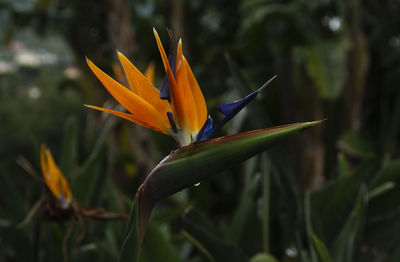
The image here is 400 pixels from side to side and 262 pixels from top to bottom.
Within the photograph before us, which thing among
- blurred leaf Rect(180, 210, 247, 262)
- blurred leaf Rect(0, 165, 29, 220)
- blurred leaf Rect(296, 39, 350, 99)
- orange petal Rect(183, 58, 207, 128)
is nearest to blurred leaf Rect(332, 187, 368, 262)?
blurred leaf Rect(180, 210, 247, 262)

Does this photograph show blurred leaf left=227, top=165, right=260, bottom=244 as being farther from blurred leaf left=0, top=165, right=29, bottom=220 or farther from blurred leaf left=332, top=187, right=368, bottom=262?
blurred leaf left=0, top=165, right=29, bottom=220

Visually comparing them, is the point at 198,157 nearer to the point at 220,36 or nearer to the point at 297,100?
the point at 297,100

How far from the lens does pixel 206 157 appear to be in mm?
258

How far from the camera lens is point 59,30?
1765mm

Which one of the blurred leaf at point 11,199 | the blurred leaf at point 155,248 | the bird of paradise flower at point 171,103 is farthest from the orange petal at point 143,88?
Answer: the blurred leaf at point 11,199

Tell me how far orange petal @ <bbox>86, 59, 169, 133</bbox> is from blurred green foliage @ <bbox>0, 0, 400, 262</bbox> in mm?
194

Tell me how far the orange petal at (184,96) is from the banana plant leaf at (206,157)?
0.09ft

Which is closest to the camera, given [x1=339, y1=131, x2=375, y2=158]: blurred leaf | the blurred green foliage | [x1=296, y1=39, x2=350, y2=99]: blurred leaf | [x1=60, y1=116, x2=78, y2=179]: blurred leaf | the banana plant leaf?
the banana plant leaf

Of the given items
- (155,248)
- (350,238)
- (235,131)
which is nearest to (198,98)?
(155,248)

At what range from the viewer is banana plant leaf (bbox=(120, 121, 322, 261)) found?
0.83 ft

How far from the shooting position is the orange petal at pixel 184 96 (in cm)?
27

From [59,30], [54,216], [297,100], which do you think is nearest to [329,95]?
[297,100]

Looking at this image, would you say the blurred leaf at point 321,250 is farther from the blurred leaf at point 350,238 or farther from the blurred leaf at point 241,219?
the blurred leaf at point 241,219

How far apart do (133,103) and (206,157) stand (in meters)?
0.06
